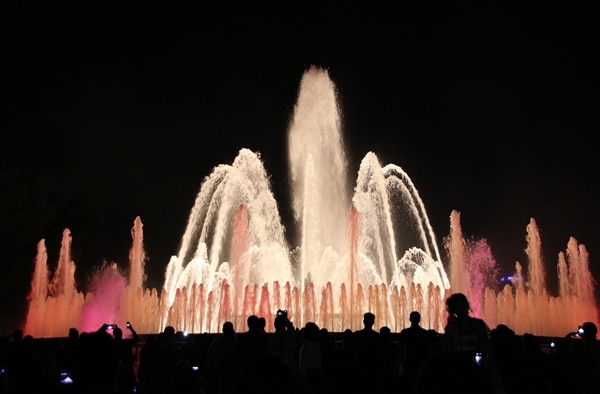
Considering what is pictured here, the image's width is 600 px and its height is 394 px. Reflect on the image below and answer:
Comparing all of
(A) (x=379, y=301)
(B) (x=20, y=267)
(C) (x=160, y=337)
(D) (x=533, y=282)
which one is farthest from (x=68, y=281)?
(C) (x=160, y=337)

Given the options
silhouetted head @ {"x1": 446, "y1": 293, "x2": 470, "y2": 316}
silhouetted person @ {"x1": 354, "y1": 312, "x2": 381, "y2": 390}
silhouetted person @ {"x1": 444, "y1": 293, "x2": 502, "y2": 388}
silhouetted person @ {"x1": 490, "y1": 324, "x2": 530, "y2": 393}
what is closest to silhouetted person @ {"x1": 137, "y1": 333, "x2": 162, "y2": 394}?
silhouetted person @ {"x1": 354, "y1": 312, "x2": 381, "y2": 390}

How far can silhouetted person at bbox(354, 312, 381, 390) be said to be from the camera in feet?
25.8

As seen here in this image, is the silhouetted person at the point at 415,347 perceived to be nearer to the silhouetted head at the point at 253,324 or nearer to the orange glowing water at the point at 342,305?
the silhouetted head at the point at 253,324

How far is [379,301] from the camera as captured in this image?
98.9 feet

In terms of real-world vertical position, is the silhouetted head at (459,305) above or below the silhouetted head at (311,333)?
above

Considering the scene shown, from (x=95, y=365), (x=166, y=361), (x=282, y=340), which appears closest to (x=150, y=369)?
(x=166, y=361)

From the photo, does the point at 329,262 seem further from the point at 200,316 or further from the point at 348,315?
the point at 200,316

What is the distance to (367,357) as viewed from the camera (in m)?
7.90

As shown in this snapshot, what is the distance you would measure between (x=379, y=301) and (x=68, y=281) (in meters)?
21.5

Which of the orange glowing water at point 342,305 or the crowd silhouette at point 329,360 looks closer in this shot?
the crowd silhouette at point 329,360

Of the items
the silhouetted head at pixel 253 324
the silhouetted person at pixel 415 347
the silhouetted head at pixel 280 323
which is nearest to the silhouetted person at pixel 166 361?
the silhouetted head at pixel 253 324

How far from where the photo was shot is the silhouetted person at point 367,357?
7.88 meters

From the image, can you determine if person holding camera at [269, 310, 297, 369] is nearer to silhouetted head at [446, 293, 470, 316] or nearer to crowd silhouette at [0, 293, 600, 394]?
crowd silhouette at [0, 293, 600, 394]

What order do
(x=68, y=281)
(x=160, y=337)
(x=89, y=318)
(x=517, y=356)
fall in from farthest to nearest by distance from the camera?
(x=68, y=281), (x=89, y=318), (x=160, y=337), (x=517, y=356)
